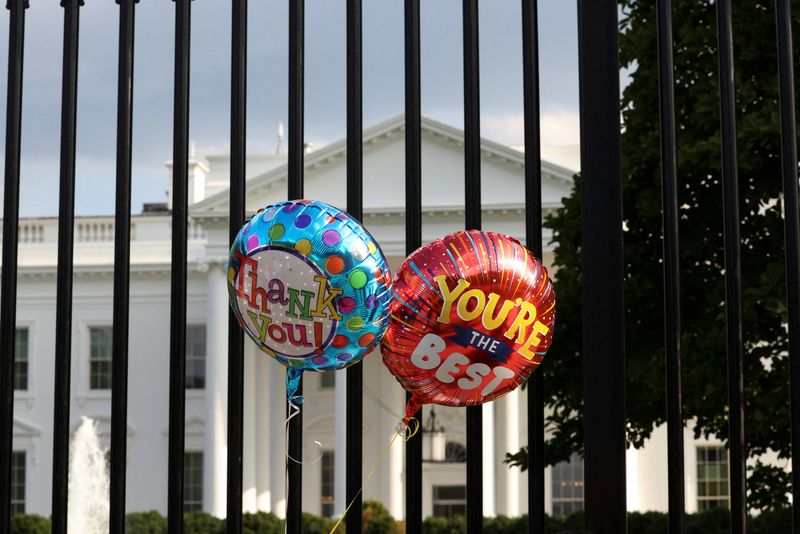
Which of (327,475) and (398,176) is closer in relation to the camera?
(398,176)

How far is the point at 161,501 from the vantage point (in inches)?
1001

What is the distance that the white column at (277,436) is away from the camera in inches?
1037

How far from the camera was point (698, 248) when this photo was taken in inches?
330

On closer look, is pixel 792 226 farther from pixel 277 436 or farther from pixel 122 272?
pixel 277 436

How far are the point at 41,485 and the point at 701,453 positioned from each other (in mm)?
15355

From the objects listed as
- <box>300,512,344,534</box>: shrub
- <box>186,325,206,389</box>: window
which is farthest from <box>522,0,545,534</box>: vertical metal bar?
<box>186,325,206,389</box>: window

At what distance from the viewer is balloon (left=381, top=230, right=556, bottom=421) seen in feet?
10.3

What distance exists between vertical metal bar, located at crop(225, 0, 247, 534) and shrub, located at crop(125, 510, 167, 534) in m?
15.4

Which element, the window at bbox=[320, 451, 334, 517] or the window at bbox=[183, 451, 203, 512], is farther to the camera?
the window at bbox=[320, 451, 334, 517]

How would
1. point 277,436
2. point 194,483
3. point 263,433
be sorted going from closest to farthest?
point 194,483, point 263,433, point 277,436

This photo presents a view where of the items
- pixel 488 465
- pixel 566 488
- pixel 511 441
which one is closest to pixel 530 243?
pixel 488 465

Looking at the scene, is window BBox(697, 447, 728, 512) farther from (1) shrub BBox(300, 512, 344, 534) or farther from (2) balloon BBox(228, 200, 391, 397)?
(2) balloon BBox(228, 200, 391, 397)

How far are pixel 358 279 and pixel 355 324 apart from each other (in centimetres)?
13

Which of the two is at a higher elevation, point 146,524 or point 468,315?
point 468,315
